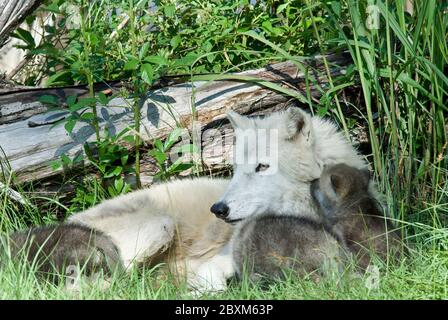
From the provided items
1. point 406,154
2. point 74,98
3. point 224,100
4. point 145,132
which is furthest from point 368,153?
point 74,98

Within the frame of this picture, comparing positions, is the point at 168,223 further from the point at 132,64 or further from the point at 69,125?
the point at 132,64

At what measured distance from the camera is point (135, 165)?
21.6ft

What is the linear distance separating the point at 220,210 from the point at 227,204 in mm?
73

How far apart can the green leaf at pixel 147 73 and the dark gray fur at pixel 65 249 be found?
1.40m

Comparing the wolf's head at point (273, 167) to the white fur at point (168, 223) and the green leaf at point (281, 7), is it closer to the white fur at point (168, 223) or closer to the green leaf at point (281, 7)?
the white fur at point (168, 223)

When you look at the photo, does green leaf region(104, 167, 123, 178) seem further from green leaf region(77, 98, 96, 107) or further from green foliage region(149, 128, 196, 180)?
green leaf region(77, 98, 96, 107)

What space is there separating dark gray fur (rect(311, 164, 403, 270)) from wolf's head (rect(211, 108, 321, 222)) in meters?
0.45

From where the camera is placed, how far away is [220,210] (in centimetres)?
528

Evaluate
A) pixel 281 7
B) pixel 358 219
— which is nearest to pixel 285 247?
pixel 358 219

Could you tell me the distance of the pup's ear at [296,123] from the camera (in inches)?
214

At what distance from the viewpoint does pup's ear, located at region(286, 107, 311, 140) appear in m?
5.43

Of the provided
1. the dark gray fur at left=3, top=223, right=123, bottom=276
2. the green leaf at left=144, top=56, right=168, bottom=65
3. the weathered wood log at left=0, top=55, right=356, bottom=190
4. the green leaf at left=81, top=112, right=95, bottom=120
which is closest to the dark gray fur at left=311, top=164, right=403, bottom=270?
the dark gray fur at left=3, top=223, right=123, bottom=276

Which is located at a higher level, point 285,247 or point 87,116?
point 87,116
